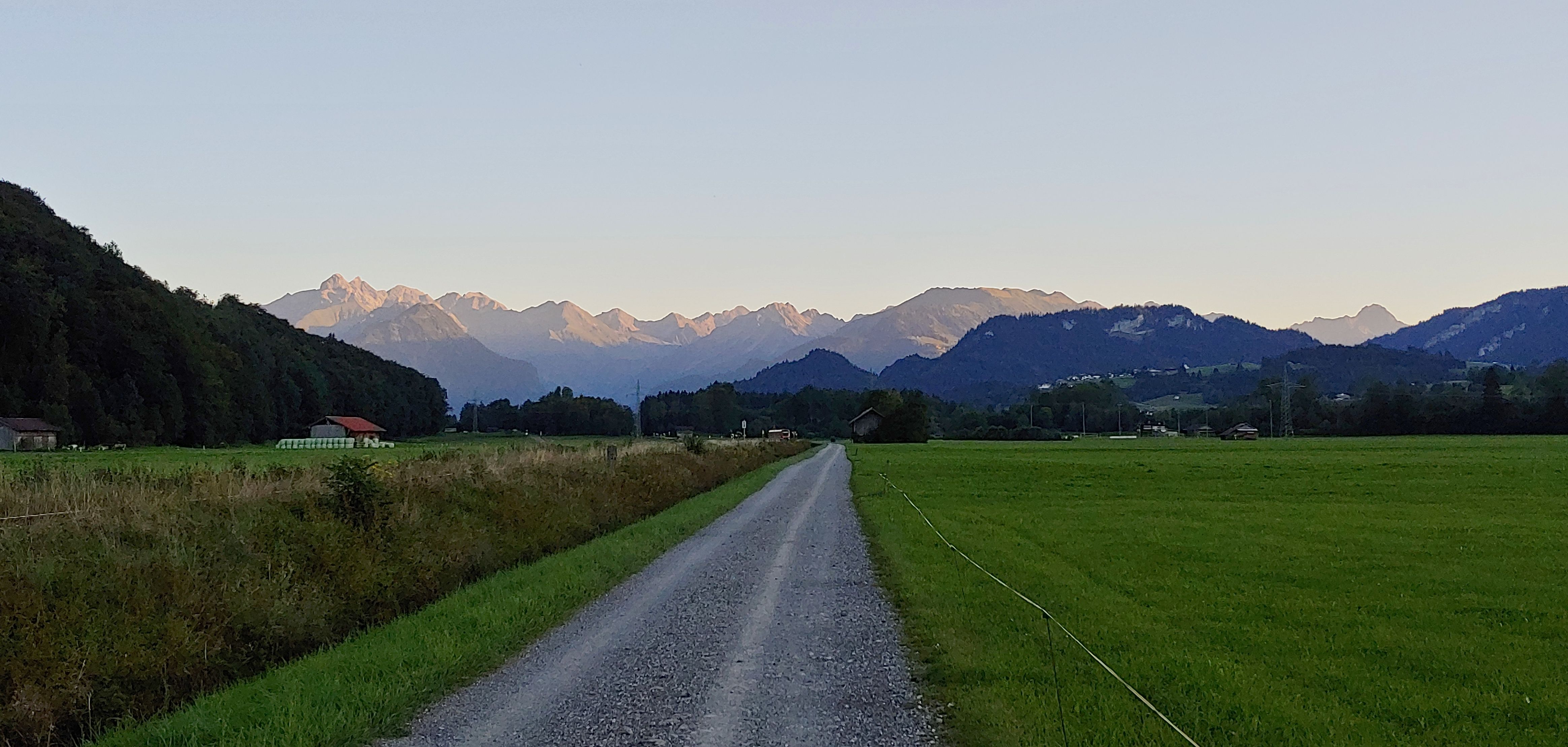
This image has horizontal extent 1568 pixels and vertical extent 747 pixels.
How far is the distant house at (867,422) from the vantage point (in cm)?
15438

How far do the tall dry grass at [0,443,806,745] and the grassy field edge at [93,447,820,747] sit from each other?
1.73 feet

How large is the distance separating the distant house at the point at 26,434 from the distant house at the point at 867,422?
10128cm

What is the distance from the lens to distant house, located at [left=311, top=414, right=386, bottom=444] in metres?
128

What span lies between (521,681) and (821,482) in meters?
37.3

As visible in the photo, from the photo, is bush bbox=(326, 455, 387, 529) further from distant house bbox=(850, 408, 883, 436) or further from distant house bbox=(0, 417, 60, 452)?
distant house bbox=(850, 408, 883, 436)

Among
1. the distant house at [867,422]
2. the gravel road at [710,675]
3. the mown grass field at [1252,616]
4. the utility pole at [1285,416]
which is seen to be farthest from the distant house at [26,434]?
the utility pole at [1285,416]

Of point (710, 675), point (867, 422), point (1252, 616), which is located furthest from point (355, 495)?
point (867, 422)

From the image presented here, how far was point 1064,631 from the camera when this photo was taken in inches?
434

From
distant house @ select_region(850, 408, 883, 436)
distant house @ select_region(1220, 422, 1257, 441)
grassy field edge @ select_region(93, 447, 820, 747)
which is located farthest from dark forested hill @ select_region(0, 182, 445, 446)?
distant house @ select_region(1220, 422, 1257, 441)

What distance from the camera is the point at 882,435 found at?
14925 centimetres

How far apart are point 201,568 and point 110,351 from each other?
89.5 metres

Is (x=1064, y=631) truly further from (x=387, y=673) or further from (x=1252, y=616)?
(x=387, y=673)

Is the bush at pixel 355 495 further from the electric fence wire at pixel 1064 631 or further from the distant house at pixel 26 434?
the distant house at pixel 26 434

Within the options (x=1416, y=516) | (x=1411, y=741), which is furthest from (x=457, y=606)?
(x=1416, y=516)
